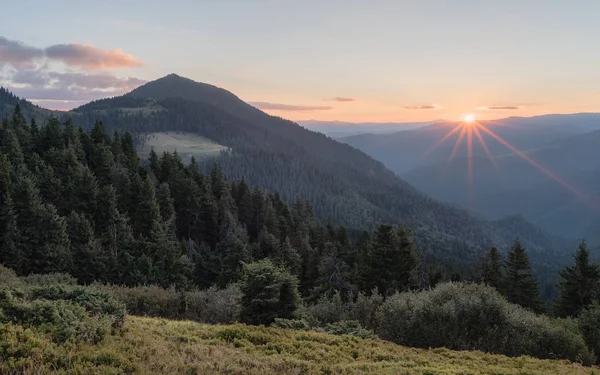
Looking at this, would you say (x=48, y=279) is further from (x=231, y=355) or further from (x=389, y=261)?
(x=389, y=261)

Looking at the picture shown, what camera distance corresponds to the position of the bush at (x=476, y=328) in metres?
22.9

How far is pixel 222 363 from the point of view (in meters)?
13.3

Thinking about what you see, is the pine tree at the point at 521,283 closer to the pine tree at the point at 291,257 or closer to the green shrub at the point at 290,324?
the pine tree at the point at 291,257

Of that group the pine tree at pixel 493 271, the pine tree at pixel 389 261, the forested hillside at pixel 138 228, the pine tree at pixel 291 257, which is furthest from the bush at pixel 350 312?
the pine tree at pixel 291 257

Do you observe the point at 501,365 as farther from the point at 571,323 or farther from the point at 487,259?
the point at 487,259

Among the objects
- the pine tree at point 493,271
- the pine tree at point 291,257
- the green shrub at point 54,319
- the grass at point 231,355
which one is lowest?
the pine tree at point 291,257

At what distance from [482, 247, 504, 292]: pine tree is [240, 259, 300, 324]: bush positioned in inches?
1571

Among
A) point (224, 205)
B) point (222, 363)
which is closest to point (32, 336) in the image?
point (222, 363)

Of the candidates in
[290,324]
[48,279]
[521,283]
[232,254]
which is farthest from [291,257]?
[290,324]

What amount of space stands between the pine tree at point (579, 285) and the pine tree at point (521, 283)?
2.96m

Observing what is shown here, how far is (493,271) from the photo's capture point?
2144 inches

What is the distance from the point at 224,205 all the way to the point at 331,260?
96.2 ft

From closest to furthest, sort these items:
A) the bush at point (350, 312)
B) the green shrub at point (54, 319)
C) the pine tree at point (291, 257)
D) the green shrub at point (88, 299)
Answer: the green shrub at point (54, 319), the green shrub at point (88, 299), the bush at point (350, 312), the pine tree at point (291, 257)

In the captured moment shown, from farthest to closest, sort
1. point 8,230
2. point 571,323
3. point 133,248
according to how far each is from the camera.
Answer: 1. point 133,248
2. point 8,230
3. point 571,323
